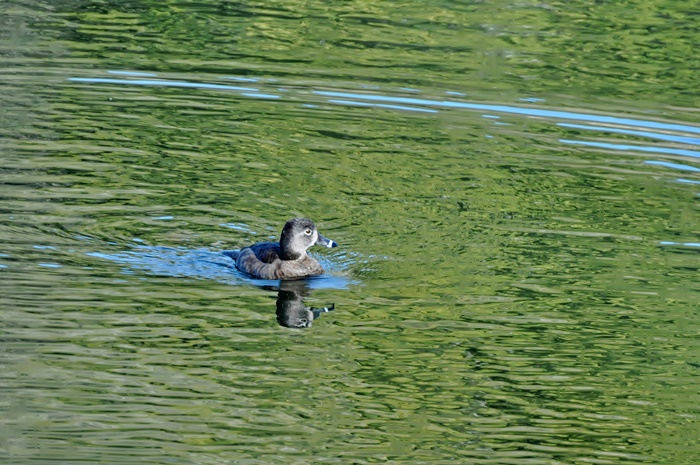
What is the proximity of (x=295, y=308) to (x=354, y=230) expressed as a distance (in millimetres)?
2315

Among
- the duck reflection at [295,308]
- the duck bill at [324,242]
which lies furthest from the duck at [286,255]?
the duck reflection at [295,308]

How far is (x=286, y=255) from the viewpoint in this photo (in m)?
13.8

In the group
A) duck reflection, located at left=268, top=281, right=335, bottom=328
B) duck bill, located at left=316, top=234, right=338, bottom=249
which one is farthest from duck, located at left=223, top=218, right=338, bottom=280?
duck reflection, located at left=268, top=281, right=335, bottom=328

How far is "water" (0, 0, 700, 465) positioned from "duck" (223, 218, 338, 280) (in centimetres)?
23

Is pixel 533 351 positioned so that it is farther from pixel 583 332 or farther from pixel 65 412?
pixel 65 412

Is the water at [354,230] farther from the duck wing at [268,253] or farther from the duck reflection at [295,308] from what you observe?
the duck wing at [268,253]

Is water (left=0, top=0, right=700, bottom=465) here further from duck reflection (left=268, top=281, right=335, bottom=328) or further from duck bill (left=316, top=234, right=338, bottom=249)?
duck bill (left=316, top=234, right=338, bottom=249)

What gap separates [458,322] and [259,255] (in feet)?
7.50

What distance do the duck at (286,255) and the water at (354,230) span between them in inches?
9.1

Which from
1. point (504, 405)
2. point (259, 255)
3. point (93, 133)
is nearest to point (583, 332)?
point (504, 405)

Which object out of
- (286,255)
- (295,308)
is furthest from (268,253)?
(295,308)

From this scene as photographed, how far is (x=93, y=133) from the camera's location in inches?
689

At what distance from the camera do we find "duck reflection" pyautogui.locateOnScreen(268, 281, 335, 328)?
12430 millimetres

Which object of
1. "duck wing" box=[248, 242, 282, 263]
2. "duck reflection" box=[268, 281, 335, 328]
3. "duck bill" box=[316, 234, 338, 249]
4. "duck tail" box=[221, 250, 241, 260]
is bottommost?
"duck reflection" box=[268, 281, 335, 328]
